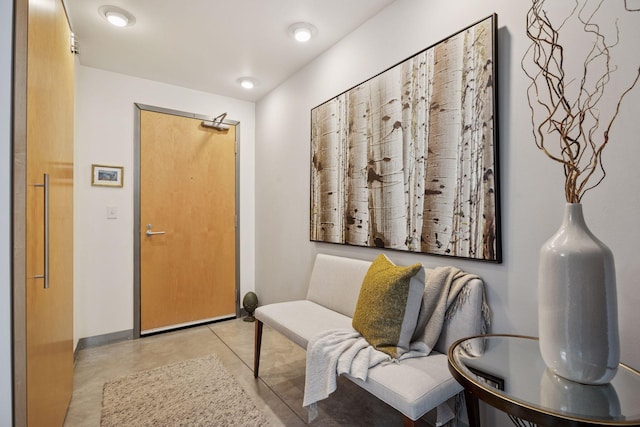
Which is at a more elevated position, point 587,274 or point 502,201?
point 502,201

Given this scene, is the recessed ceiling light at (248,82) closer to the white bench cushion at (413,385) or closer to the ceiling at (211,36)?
the ceiling at (211,36)

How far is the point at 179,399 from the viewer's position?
2010 millimetres

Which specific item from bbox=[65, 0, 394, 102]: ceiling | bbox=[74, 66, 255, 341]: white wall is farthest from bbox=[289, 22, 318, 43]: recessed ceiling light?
bbox=[74, 66, 255, 341]: white wall

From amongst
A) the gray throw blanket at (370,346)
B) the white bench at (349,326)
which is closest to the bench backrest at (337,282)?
the white bench at (349,326)

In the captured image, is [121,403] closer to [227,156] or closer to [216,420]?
[216,420]

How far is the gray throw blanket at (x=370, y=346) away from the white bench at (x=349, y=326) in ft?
0.15

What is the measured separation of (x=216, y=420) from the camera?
5.90 ft

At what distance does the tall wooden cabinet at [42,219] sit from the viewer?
1075 millimetres

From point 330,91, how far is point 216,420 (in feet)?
7.82

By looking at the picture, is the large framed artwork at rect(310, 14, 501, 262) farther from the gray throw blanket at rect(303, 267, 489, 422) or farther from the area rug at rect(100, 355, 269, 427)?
the area rug at rect(100, 355, 269, 427)

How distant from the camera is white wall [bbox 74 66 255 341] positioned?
2.86 metres

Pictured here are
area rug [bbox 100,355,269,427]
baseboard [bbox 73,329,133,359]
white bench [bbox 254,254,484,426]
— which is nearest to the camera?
white bench [bbox 254,254,484,426]

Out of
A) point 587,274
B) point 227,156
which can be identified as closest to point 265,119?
point 227,156

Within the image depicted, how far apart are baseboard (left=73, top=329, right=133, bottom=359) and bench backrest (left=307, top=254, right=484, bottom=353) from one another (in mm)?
1890
